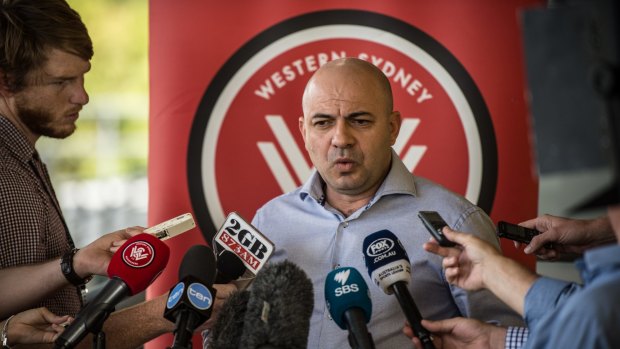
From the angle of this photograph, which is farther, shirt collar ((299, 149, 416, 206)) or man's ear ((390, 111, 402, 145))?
man's ear ((390, 111, 402, 145))

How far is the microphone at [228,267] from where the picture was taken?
226cm

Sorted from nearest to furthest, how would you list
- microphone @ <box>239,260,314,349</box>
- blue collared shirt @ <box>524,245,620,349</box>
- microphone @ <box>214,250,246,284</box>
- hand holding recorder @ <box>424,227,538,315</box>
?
blue collared shirt @ <box>524,245,620,349</box>, microphone @ <box>239,260,314,349</box>, hand holding recorder @ <box>424,227,538,315</box>, microphone @ <box>214,250,246,284</box>

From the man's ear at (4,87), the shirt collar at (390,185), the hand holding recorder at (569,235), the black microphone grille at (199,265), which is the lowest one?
the hand holding recorder at (569,235)

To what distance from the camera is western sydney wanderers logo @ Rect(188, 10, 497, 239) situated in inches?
129

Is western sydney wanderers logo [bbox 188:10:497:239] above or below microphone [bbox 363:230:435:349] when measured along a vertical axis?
above

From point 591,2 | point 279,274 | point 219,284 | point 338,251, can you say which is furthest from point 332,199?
point 591,2

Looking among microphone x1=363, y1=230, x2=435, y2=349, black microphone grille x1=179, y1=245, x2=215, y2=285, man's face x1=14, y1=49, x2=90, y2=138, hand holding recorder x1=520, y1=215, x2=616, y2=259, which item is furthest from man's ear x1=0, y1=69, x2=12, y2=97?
hand holding recorder x1=520, y1=215, x2=616, y2=259

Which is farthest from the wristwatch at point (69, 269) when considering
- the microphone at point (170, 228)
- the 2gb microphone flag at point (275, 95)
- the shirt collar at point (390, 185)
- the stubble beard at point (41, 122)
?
the shirt collar at point (390, 185)

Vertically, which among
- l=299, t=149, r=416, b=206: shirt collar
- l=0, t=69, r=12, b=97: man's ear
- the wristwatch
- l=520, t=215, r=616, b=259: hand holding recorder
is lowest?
the wristwatch

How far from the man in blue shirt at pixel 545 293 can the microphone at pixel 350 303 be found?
215 mm

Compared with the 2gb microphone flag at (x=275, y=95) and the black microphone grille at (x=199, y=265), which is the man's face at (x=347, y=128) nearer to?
the 2gb microphone flag at (x=275, y=95)

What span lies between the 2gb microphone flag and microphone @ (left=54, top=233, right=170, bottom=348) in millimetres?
1247

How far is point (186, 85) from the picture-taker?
3.29m

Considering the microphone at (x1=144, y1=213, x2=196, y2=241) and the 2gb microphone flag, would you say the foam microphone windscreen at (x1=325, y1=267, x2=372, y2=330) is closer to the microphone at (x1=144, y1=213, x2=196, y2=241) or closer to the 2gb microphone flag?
the microphone at (x1=144, y1=213, x2=196, y2=241)
